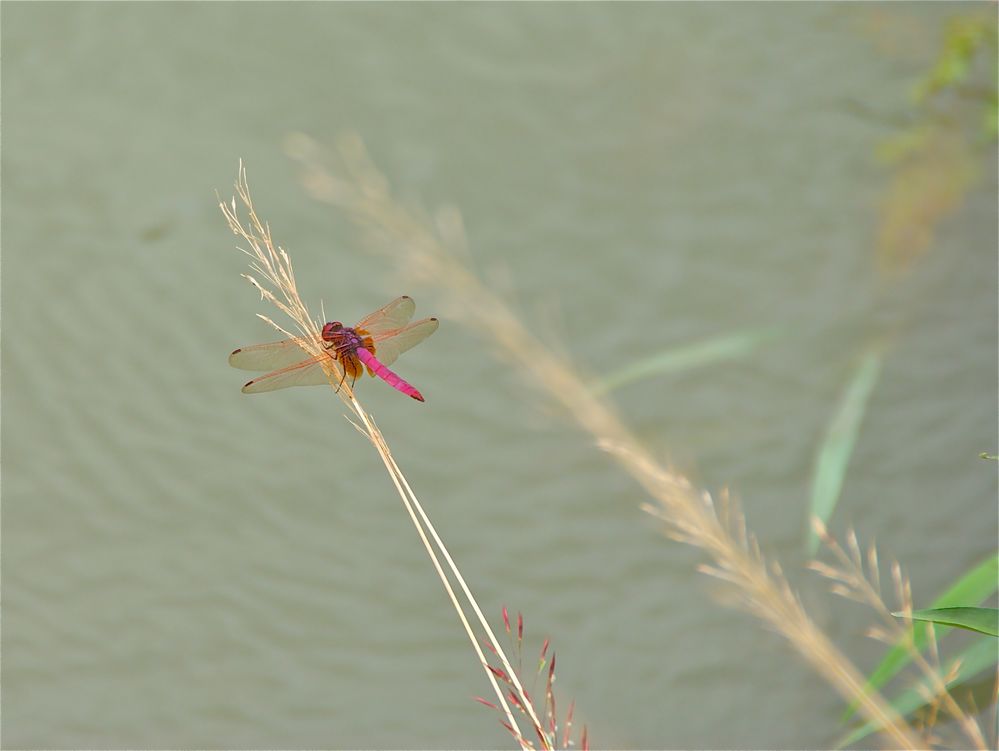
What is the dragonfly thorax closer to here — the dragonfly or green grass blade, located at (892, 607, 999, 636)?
the dragonfly

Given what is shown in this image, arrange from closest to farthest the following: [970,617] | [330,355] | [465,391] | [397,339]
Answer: [970,617] < [330,355] < [397,339] < [465,391]

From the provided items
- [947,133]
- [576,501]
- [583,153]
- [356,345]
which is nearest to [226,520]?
[576,501]

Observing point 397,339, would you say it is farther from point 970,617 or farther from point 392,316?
point 970,617

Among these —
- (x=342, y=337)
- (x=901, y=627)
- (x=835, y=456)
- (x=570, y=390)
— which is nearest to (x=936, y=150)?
(x=835, y=456)

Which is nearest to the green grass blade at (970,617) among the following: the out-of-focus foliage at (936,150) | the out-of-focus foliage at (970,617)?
the out-of-focus foliage at (970,617)

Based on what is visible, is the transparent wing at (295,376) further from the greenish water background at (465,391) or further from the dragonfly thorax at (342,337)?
the greenish water background at (465,391)

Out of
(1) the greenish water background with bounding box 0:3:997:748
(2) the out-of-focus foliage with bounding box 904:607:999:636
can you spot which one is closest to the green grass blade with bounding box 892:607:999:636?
(2) the out-of-focus foliage with bounding box 904:607:999:636
